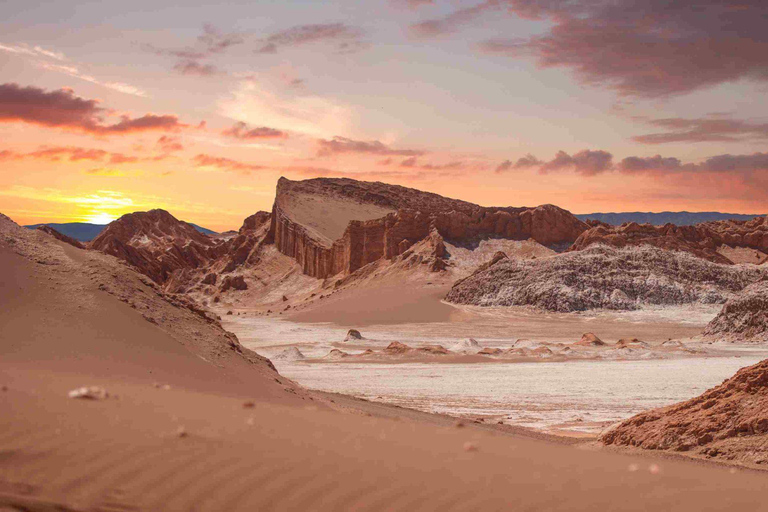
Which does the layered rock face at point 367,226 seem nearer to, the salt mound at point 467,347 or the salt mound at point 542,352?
the salt mound at point 467,347

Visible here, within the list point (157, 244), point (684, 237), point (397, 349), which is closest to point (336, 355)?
point (397, 349)

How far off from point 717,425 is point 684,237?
67.4 m

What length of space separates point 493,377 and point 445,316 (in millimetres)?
33208

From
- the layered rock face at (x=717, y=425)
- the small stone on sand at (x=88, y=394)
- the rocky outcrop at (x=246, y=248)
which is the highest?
the rocky outcrop at (x=246, y=248)

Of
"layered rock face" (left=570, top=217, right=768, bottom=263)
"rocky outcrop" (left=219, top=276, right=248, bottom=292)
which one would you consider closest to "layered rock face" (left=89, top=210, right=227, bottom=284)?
"rocky outcrop" (left=219, top=276, right=248, bottom=292)

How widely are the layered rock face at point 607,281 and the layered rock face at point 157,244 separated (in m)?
52.9

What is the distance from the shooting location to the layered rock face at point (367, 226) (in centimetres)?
7550

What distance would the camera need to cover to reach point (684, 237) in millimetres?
72062

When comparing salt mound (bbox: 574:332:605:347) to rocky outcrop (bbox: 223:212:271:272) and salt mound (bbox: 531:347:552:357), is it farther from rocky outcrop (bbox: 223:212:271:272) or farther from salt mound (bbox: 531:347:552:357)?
rocky outcrop (bbox: 223:212:271:272)

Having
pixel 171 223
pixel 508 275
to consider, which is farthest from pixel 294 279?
pixel 171 223

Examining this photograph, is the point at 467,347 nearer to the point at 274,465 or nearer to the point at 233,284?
the point at 274,465

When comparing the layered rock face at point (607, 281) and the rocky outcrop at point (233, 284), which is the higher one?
the layered rock face at point (607, 281)

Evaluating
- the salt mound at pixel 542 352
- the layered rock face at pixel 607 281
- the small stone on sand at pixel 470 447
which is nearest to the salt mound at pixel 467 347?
the salt mound at pixel 542 352

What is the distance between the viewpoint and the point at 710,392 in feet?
34.0
